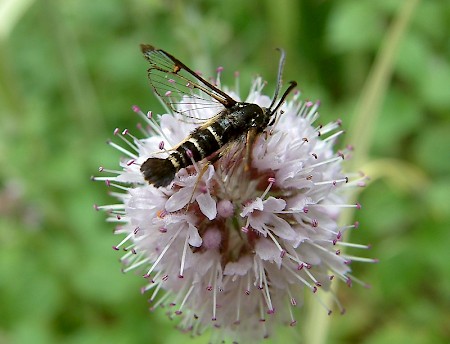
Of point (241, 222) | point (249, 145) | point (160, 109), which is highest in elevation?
point (160, 109)

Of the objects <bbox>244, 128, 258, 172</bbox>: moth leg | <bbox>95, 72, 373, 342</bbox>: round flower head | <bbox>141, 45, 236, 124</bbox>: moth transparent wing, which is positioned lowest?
<bbox>95, 72, 373, 342</bbox>: round flower head

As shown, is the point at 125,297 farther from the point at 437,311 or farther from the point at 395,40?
the point at 395,40

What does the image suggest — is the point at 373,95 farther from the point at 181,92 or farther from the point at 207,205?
the point at 207,205

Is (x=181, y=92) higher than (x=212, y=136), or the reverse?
(x=181, y=92)

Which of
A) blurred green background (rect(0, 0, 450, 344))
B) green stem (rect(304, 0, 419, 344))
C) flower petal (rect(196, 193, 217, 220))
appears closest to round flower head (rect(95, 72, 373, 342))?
flower petal (rect(196, 193, 217, 220))

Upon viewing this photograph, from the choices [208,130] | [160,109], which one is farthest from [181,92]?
[160,109]

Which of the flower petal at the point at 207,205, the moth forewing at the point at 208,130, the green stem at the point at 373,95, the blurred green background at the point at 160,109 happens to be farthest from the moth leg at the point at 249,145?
the green stem at the point at 373,95

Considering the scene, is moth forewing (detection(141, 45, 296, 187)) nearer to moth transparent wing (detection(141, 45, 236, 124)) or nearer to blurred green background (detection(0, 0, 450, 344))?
moth transparent wing (detection(141, 45, 236, 124))
